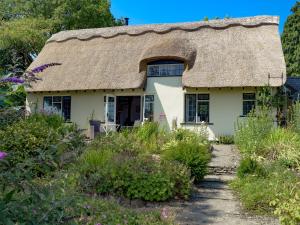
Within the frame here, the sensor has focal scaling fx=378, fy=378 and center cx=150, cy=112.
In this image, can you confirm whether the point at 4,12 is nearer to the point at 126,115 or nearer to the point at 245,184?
the point at 126,115

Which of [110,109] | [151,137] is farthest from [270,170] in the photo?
[110,109]

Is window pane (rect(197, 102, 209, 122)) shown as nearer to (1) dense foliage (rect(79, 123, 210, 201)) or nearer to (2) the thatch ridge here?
(2) the thatch ridge

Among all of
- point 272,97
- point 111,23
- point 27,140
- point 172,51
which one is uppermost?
point 111,23

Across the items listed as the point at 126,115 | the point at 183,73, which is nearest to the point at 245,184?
the point at 183,73

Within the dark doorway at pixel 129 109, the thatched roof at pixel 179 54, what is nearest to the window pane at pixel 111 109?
the thatched roof at pixel 179 54

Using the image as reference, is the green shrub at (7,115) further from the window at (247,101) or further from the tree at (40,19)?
the tree at (40,19)

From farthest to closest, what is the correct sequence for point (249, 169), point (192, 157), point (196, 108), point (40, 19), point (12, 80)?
point (40, 19), point (196, 108), point (192, 157), point (249, 169), point (12, 80)

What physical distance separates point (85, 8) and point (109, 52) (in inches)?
441

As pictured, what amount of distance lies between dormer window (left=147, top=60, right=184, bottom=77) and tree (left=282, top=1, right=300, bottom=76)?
15523 millimetres

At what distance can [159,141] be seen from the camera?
36.3 ft

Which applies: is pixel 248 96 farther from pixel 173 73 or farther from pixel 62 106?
pixel 62 106

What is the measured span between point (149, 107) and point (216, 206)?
11325mm

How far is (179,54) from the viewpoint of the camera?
1708 cm

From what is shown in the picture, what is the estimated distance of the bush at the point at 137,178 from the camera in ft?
21.3
